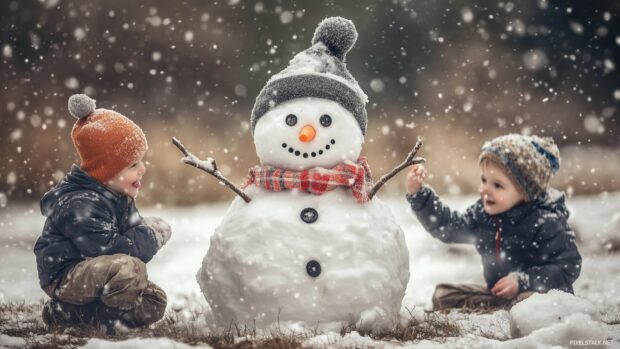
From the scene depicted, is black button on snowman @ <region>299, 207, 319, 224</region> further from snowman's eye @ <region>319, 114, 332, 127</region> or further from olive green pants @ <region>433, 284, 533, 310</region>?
olive green pants @ <region>433, 284, 533, 310</region>

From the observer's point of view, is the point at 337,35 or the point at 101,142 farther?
the point at 337,35

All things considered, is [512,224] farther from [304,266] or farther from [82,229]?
[82,229]

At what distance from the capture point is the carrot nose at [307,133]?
3012mm

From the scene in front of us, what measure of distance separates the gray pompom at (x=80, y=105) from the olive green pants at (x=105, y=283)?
2.71 feet

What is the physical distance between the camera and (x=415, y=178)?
3.88 meters

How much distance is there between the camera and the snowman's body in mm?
2828

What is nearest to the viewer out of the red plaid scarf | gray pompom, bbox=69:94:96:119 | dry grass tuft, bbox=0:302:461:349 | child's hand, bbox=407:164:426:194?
dry grass tuft, bbox=0:302:461:349

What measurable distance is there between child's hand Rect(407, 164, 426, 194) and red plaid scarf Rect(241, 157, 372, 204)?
78 cm

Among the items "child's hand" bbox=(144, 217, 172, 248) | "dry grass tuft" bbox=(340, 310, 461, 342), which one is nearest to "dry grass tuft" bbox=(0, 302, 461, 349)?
"dry grass tuft" bbox=(340, 310, 461, 342)

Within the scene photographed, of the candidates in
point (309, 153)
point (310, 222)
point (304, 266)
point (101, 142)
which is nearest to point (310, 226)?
point (310, 222)

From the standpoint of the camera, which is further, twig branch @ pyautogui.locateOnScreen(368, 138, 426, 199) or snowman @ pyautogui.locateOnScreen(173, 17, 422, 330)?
twig branch @ pyautogui.locateOnScreen(368, 138, 426, 199)

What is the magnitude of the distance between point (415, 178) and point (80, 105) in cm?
210

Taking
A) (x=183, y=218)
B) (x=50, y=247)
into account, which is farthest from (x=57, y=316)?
(x=183, y=218)

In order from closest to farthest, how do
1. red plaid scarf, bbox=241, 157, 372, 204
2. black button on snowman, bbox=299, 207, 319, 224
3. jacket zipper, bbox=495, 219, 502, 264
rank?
1. black button on snowman, bbox=299, 207, 319, 224
2. red plaid scarf, bbox=241, 157, 372, 204
3. jacket zipper, bbox=495, 219, 502, 264
